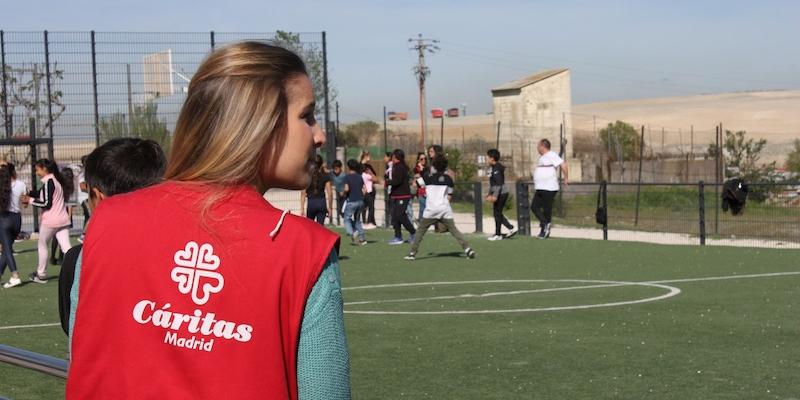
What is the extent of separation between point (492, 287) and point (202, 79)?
12.8m

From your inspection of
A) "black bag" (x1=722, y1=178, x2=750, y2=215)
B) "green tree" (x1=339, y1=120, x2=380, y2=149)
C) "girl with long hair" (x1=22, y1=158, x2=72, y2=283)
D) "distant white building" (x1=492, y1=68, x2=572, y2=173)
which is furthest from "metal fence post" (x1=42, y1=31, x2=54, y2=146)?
"green tree" (x1=339, y1=120, x2=380, y2=149)

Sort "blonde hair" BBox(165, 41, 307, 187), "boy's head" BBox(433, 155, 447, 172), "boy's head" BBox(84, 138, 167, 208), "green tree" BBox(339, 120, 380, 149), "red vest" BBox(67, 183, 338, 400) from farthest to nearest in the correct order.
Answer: "green tree" BBox(339, 120, 380, 149) < "boy's head" BBox(433, 155, 447, 172) < "boy's head" BBox(84, 138, 167, 208) < "blonde hair" BBox(165, 41, 307, 187) < "red vest" BBox(67, 183, 338, 400)

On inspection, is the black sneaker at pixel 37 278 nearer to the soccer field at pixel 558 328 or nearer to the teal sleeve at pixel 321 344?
the soccer field at pixel 558 328

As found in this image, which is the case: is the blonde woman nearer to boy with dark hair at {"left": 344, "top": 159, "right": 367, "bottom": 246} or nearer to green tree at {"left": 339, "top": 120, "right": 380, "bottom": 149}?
boy with dark hair at {"left": 344, "top": 159, "right": 367, "bottom": 246}

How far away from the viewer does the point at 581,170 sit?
170 feet

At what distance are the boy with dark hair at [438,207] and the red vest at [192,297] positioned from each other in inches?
662

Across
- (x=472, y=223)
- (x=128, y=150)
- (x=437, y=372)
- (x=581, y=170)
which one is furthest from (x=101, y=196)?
(x=581, y=170)

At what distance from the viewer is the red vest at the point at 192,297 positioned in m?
2.10

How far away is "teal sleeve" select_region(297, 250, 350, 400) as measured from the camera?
2107 millimetres

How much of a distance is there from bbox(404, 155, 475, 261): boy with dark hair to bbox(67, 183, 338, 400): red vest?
16826mm

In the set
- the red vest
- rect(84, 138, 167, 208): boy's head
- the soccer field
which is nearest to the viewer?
A: the red vest

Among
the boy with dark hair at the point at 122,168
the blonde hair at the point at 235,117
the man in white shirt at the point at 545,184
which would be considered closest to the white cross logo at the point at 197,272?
the blonde hair at the point at 235,117

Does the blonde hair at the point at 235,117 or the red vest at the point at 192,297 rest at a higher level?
the blonde hair at the point at 235,117

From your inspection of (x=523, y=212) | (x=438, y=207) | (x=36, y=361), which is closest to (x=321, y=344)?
(x=36, y=361)
